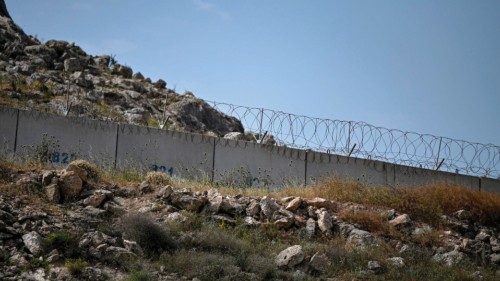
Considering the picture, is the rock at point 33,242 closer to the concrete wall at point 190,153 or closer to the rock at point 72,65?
the concrete wall at point 190,153

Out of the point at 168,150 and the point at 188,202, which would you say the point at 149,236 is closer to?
the point at 188,202

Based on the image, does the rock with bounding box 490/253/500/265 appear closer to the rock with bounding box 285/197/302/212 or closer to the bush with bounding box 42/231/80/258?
the rock with bounding box 285/197/302/212

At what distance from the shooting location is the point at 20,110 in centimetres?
1842

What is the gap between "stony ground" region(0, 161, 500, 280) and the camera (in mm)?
10734

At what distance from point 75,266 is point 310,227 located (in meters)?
5.79

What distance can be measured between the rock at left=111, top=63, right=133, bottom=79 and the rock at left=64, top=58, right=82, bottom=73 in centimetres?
245

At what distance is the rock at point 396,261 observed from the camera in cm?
1240

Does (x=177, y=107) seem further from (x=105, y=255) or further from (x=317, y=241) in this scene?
(x=105, y=255)

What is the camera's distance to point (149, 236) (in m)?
11.7

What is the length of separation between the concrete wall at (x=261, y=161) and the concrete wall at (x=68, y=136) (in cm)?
347

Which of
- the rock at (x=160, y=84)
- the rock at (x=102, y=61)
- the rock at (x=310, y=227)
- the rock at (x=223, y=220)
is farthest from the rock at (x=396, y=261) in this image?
the rock at (x=102, y=61)

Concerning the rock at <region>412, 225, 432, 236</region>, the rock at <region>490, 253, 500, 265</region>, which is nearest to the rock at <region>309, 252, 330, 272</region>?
the rock at <region>412, 225, 432, 236</region>

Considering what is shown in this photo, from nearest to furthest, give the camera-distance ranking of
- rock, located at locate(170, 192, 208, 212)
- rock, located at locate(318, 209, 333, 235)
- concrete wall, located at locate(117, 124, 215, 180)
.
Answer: rock, located at locate(170, 192, 208, 212)
rock, located at locate(318, 209, 333, 235)
concrete wall, located at locate(117, 124, 215, 180)

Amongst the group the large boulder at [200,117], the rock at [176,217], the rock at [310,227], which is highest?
the large boulder at [200,117]
